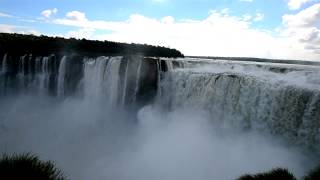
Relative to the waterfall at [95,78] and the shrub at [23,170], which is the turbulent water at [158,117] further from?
the shrub at [23,170]

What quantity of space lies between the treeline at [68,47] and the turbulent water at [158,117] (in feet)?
20.4

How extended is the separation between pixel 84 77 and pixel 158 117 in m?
7.80

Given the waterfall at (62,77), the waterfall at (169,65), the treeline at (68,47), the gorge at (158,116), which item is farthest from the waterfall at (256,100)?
the treeline at (68,47)

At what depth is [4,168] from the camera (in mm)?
6738

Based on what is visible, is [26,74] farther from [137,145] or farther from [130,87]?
[137,145]

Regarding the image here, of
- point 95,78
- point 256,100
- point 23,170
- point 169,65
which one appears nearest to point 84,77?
point 95,78

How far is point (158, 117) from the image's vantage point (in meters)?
20.5

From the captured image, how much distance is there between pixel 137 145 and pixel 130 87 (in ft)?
14.4

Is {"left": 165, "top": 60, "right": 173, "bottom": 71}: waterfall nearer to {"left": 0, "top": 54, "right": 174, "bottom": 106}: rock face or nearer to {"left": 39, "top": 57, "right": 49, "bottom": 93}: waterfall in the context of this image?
{"left": 0, "top": 54, "right": 174, "bottom": 106}: rock face

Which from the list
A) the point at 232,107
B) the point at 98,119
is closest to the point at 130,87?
the point at 98,119

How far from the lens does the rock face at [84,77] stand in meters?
21.5

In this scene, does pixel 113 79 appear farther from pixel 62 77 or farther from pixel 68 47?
pixel 68 47

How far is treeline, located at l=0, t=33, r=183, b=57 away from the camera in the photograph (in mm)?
35362

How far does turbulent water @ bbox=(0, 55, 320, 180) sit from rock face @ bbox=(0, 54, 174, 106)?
0.07 metres
